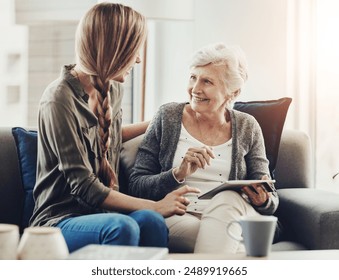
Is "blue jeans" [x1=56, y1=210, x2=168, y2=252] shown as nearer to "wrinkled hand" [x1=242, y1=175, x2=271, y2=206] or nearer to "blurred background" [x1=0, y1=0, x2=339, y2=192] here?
"wrinkled hand" [x1=242, y1=175, x2=271, y2=206]

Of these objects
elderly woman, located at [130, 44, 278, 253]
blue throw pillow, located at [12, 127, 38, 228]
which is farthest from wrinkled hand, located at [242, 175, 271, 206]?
blue throw pillow, located at [12, 127, 38, 228]

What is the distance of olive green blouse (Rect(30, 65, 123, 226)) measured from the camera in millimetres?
1856

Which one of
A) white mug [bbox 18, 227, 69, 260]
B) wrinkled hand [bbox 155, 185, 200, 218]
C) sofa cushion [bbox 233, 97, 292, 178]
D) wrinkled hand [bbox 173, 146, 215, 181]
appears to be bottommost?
wrinkled hand [bbox 155, 185, 200, 218]

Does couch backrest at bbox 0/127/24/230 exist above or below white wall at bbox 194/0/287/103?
below

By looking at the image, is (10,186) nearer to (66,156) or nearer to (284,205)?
(66,156)

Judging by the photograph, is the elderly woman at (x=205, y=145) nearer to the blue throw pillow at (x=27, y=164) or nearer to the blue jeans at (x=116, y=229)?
the blue jeans at (x=116, y=229)

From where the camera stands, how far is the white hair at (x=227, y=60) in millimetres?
2201

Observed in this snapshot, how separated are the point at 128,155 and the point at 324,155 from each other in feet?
4.04

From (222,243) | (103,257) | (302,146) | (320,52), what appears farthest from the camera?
(320,52)

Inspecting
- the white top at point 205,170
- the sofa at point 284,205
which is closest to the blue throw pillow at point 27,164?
the sofa at point 284,205

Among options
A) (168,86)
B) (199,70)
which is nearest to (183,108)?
(199,70)

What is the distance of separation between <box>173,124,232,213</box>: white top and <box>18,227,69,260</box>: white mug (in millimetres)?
890

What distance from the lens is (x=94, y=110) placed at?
6.59ft

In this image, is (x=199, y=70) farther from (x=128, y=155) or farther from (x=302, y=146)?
(x=302, y=146)
